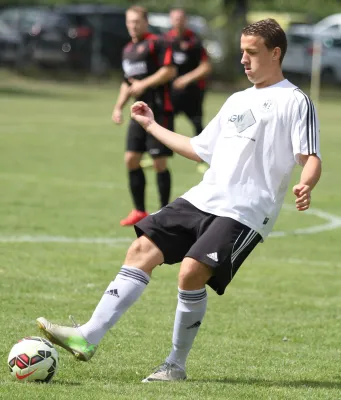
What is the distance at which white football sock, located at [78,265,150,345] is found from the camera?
18.4 ft

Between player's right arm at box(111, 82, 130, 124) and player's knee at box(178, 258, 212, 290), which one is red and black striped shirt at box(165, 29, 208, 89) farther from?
player's knee at box(178, 258, 212, 290)

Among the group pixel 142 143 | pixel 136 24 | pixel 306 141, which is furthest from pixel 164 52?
pixel 306 141

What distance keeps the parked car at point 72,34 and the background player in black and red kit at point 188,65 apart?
→ 1951 cm

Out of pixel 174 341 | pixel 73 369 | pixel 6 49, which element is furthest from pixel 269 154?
pixel 6 49

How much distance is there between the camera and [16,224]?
11.1 m

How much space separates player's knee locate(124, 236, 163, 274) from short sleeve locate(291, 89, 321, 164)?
0.89 meters

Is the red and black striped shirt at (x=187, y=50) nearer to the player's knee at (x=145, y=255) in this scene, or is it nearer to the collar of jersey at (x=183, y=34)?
the collar of jersey at (x=183, y=34)

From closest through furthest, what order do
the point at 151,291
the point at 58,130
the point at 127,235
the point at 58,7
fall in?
the point at 151,291, the point at 127,235, the point at 58,130, the point at 58,7

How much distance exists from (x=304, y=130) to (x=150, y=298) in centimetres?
288

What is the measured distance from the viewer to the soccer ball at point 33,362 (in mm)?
5500

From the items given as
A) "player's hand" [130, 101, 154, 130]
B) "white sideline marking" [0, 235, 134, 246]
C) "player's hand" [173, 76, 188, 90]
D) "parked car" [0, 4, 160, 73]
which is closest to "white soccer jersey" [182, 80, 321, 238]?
"player's hand" [130, 101, 154, 130]

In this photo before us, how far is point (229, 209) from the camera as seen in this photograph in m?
5.64

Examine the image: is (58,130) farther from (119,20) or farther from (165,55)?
(119,20)

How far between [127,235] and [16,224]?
1.17 m
